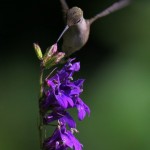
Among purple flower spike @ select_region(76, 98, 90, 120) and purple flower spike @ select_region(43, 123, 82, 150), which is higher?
purple flower spike @ select_region(76, 98, 90, 120)

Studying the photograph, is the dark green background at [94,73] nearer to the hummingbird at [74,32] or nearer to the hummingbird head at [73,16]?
the hummingbird at [74,32]

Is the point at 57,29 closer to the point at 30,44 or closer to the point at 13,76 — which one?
the point at 30,44

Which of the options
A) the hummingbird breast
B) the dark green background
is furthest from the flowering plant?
the dark green background

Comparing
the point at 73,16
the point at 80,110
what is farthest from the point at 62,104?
the point at 73,16

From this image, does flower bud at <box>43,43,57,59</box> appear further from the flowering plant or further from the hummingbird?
the hummingbird

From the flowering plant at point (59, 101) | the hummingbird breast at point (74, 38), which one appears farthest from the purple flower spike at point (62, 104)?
the hummingbird breast at point (74, 38)
